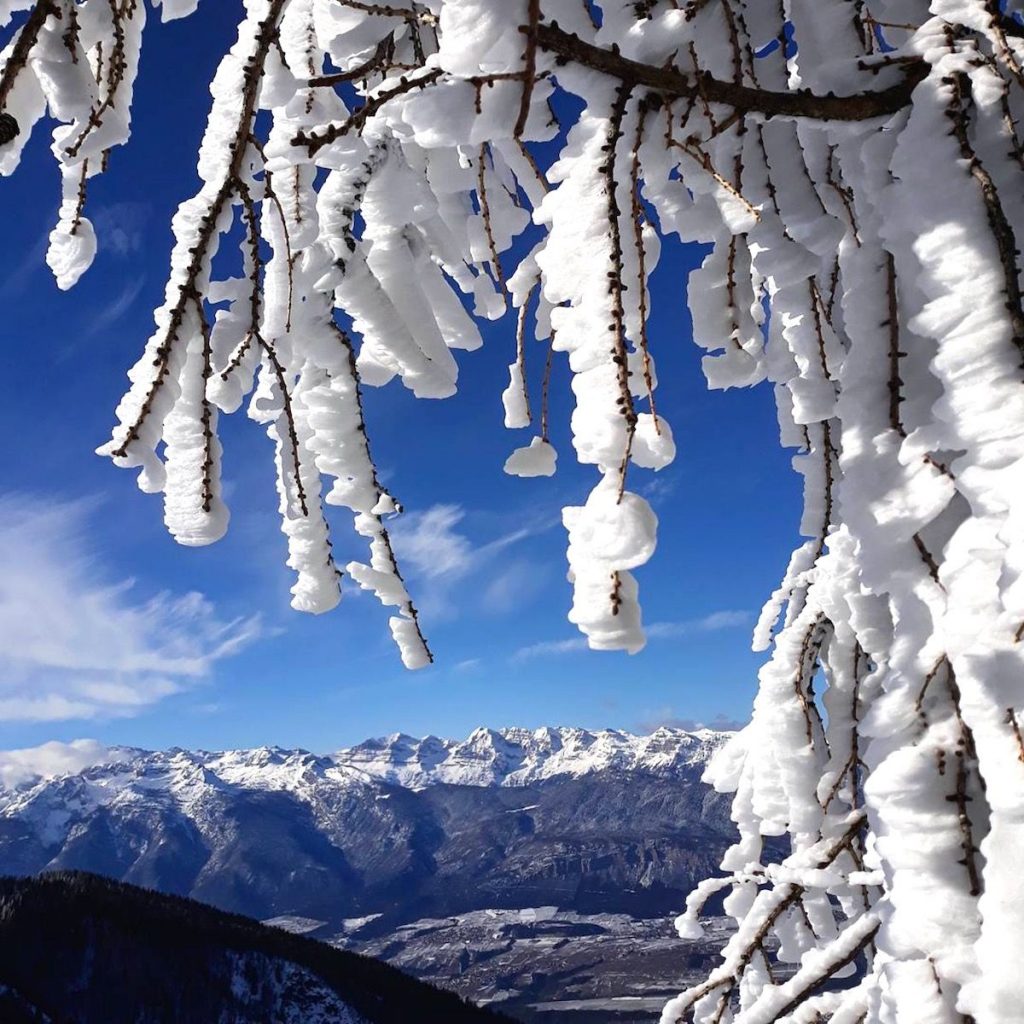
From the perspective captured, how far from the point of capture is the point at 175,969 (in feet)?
223

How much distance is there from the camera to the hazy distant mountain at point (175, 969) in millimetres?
63250

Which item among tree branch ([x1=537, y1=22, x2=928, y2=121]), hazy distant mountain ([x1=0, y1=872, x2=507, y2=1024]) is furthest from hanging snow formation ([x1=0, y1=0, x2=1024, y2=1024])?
hazy distant mountain ([x1=0, y1=872, x2=507, y2=1024])

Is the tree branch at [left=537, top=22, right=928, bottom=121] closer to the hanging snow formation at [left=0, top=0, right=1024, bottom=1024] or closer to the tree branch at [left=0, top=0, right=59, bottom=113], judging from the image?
the hanging snow formation at [left=0, top=0, right=1024, bottom=1024]

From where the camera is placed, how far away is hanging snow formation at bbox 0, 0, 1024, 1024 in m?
0.71

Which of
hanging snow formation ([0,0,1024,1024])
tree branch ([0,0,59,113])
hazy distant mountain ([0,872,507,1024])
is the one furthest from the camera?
hazy distant mountain ([0,872,507,1024])

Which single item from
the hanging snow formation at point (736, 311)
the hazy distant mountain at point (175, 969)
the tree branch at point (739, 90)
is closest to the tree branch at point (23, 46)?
the hanging snow formation at point (736, 311)

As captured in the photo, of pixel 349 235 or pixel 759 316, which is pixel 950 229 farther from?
pixel 759 316

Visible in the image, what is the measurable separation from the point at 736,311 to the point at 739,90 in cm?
41

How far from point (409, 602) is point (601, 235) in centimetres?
100

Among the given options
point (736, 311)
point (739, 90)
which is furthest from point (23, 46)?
point (736, 311)

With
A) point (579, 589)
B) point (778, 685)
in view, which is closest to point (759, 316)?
point (778, 685)

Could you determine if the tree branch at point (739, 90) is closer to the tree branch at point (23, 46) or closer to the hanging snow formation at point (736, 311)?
the hanging snow formation at point (736, 311)

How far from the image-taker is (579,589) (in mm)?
787

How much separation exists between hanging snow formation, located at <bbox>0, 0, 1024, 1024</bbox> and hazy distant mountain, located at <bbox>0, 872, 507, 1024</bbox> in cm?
7593
